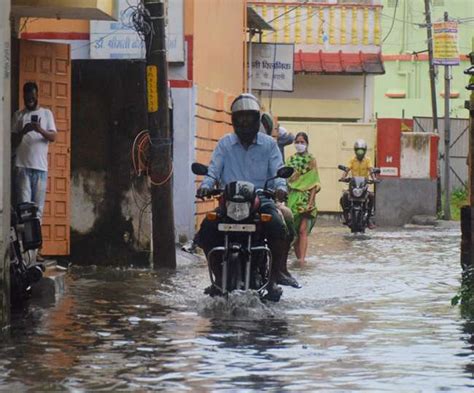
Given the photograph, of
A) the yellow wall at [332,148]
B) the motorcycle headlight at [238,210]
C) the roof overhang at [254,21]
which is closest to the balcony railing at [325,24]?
the yellow wall at [332,148]

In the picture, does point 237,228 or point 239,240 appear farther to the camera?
point 239,240

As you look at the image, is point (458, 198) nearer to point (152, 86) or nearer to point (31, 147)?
point (152, 86)

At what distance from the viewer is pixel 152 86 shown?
15.4m

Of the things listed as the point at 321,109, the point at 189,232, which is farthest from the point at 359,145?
the point at 321,109

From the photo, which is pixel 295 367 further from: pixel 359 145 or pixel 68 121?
pixel 359 145

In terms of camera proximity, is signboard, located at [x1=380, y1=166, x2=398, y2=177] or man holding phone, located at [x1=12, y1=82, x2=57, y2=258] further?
signboard, located at [x1=380, y1=166, x2=398, y2=177]

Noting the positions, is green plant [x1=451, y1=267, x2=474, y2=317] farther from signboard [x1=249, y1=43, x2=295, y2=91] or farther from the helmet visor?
signboard [x1=249, y1=43, x2=295, y2=91]

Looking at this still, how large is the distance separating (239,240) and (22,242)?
5.46 ft

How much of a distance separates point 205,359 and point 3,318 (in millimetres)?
1575

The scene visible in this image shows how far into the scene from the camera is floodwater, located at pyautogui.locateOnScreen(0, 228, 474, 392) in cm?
786

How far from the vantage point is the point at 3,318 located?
946 centimetres

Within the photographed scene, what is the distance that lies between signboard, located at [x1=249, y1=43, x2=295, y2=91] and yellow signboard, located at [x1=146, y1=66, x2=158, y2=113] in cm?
1337

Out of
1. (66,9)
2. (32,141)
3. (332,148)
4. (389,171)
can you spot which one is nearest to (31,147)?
(32,141)

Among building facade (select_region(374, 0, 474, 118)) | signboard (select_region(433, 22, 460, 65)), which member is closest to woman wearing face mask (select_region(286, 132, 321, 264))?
signboard (select_region(433, 22, 460, 65))
